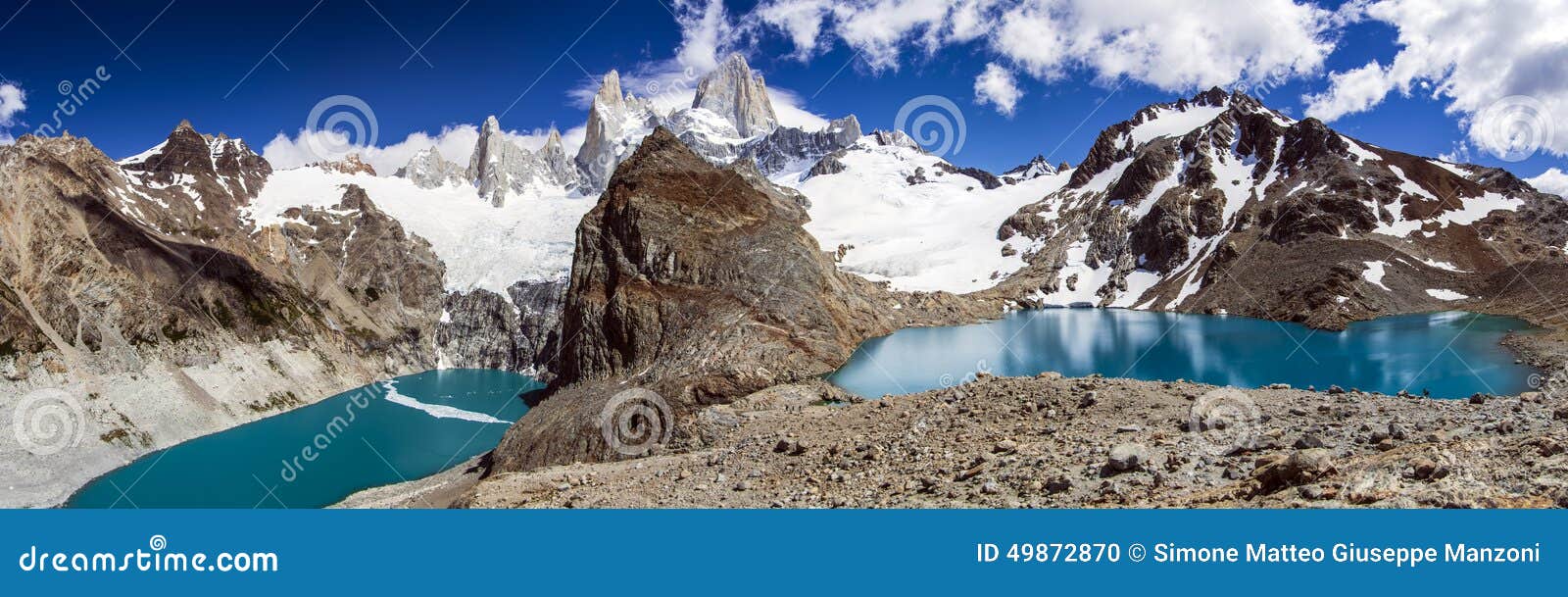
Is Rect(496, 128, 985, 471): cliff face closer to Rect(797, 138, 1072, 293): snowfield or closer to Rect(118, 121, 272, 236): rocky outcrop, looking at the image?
Rect(118, 121, 272, 236): rocky outcrop

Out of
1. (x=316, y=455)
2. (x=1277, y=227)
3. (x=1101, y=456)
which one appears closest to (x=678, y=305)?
(x=316, y=455)

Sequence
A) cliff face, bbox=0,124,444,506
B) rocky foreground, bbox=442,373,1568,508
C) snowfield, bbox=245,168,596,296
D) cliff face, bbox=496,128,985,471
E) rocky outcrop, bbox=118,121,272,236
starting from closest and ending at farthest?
rocky foreground, bbox=442,373,1568,508
cliff face, bbox=496,128,985,471
cliff face, bbox=0,124,444,506
rocky outcrop, bbox=118,121,272,236
snowfield, bbox=245,168,596,296

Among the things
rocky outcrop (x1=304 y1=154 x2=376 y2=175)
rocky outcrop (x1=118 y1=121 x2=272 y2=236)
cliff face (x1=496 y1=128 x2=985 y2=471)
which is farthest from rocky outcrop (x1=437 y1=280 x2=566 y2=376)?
rocky outcrop (x1=304 y1=154 x2=376 y2=175)

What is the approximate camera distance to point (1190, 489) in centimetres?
1061

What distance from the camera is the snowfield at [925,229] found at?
138 meters

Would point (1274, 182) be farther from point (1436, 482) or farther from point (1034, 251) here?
point (1436, 482)

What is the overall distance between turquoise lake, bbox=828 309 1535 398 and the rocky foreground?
2222cm

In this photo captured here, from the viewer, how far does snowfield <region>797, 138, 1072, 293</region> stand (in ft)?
454

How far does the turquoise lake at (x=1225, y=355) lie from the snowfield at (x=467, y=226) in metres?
68.8

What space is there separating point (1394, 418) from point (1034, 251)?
127 metres

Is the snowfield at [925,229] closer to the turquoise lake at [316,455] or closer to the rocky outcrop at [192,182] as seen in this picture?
the turquoise lake at [316,455]

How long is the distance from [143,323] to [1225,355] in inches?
3341

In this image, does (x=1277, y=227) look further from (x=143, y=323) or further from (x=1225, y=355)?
(x=143, y=323)

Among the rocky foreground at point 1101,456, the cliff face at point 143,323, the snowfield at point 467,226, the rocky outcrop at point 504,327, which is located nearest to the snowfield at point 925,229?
the snowfield at point 467,226
